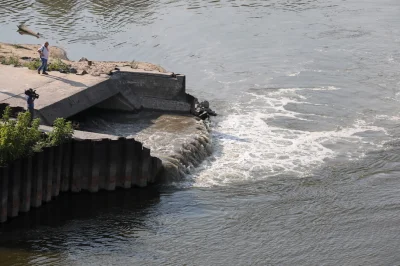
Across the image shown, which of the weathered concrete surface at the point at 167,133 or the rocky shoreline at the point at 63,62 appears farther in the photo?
the rocky shoreline at the point at 63,62

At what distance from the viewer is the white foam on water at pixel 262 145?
35844 millimetres

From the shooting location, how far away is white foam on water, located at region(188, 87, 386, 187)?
3584cm

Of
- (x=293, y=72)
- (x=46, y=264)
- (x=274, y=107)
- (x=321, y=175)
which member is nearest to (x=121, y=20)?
(x=293, y=72)

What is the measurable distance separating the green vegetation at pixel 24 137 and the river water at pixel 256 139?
2.62 meters

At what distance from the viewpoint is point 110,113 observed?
42031mm

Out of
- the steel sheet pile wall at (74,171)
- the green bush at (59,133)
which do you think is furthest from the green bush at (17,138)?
the green bush at (59,133)

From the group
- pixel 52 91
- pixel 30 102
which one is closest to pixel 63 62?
pixel 52 91

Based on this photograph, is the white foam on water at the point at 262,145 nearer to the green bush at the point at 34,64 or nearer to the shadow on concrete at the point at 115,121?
the shadow on concrete at the point at 115,121

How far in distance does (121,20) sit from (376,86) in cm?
2255

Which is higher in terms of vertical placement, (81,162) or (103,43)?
(103,43)

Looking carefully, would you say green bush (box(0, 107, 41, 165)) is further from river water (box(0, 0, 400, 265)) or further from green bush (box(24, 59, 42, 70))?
green bush (box(24, 59, 42, 70))

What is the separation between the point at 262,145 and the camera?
3916 centimetres

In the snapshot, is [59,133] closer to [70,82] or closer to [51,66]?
[70,82]

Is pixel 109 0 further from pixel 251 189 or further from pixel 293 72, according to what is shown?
pixel 251 189
